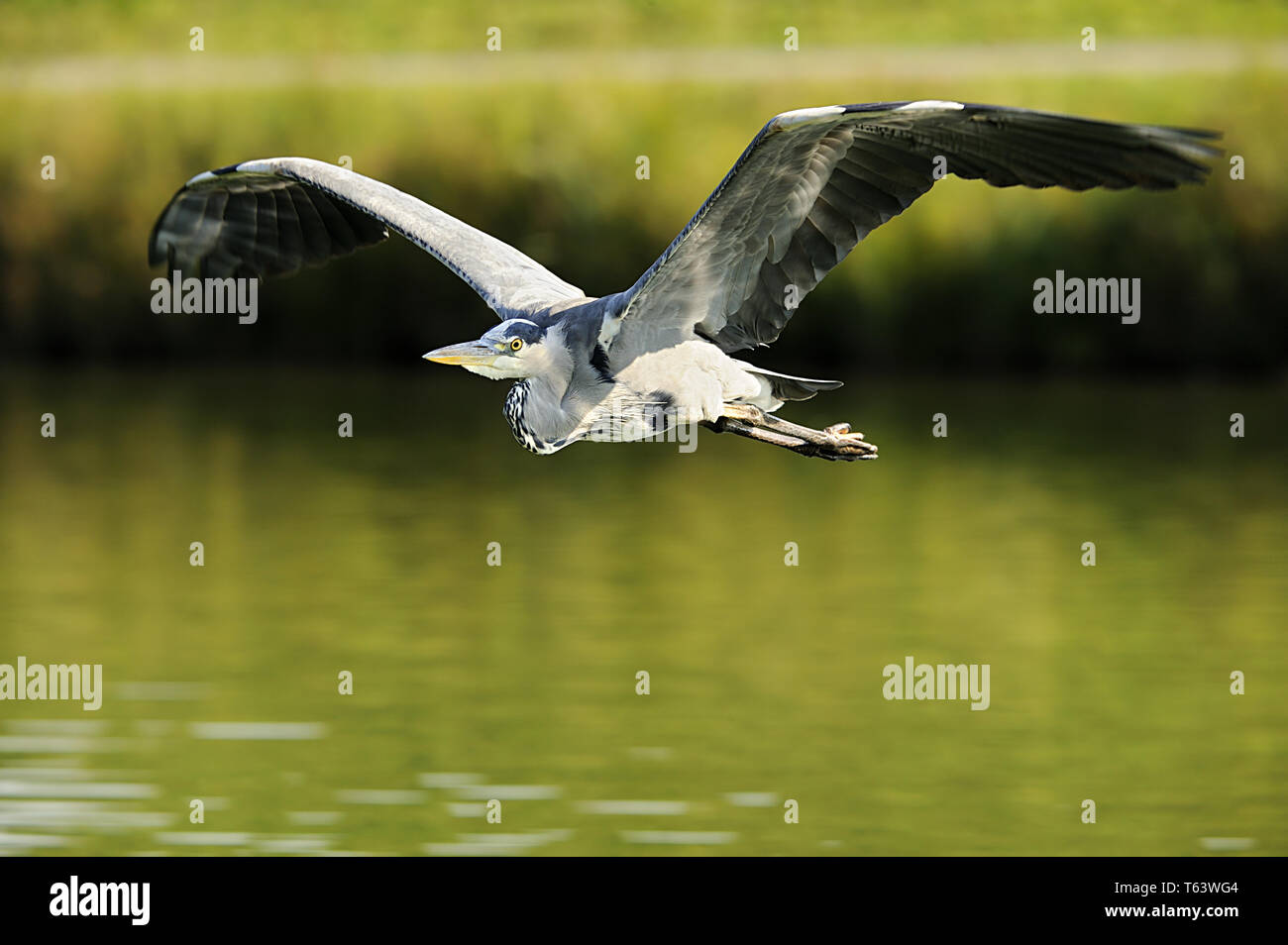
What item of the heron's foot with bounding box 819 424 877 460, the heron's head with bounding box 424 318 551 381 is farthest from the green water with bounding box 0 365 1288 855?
the heron's head with bounding box 424 318 551 381

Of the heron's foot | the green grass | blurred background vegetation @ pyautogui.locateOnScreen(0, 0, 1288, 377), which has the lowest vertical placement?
the heron's foot

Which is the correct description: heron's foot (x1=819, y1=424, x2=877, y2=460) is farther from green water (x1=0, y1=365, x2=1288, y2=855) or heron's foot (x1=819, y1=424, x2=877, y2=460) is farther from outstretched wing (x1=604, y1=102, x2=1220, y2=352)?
green water (x1=0, y1=365, x2=1288, y2=855)

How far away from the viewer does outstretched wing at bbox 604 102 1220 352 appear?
9445 mm

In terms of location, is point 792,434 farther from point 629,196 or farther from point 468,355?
point 629,196

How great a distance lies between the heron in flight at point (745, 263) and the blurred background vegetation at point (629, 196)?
16.0 metres

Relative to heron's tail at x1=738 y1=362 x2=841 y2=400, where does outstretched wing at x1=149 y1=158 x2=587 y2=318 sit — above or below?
above

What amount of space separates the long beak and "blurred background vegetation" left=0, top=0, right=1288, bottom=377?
56.6ft

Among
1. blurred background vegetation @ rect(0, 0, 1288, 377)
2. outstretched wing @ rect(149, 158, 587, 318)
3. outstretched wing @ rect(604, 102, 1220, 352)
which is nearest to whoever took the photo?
outstretched wing @ rect(604, 102, 1220, 352)

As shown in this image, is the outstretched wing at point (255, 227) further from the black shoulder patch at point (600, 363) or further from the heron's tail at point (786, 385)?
the black shoulder patch at point (600, 363)

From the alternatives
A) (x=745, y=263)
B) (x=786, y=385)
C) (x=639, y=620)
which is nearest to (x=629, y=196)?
(x=639, y=620)

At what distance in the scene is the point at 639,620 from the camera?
19.3m

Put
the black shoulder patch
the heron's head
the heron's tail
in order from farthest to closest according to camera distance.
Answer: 1. the heron's tail
2. the black shoulder patch
3. the heron's head

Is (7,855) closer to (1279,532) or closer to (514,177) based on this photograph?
(1279,532)

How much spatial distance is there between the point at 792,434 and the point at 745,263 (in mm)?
1063
